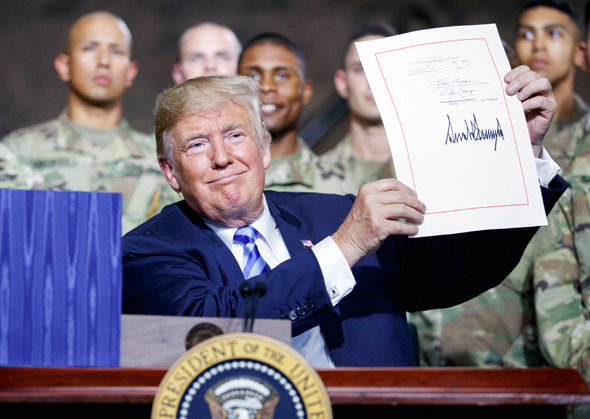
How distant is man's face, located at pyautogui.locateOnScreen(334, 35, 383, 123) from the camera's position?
3439mm

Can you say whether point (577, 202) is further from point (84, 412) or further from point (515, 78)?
point (84, 412)

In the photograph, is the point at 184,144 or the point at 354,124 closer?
the point at 184,144

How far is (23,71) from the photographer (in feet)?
11.5

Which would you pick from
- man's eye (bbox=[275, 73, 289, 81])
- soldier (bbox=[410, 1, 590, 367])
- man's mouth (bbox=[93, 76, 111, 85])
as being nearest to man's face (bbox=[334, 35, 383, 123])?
man's eye (bbox=[275, 73, 289, 81])

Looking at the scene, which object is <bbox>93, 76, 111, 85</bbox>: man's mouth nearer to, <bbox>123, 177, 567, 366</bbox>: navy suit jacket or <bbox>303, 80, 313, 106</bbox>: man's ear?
<bbox>303, 80, 313, 106</bbox>: man's ear

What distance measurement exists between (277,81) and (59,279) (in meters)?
2.52

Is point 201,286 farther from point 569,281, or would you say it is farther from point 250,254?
point 569,281

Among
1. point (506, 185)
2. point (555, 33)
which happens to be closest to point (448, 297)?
point (506, 185)

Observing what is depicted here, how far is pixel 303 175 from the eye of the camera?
3.32 meters

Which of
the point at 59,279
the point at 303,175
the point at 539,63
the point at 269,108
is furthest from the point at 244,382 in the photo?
the point at 539,63

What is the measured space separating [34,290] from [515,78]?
1103 millimetres

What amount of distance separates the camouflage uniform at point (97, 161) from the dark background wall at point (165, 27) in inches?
4.8

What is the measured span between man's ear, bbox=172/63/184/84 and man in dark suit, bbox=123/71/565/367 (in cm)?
185

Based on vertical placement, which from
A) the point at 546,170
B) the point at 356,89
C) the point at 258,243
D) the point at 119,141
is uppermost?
the point at 356,89
